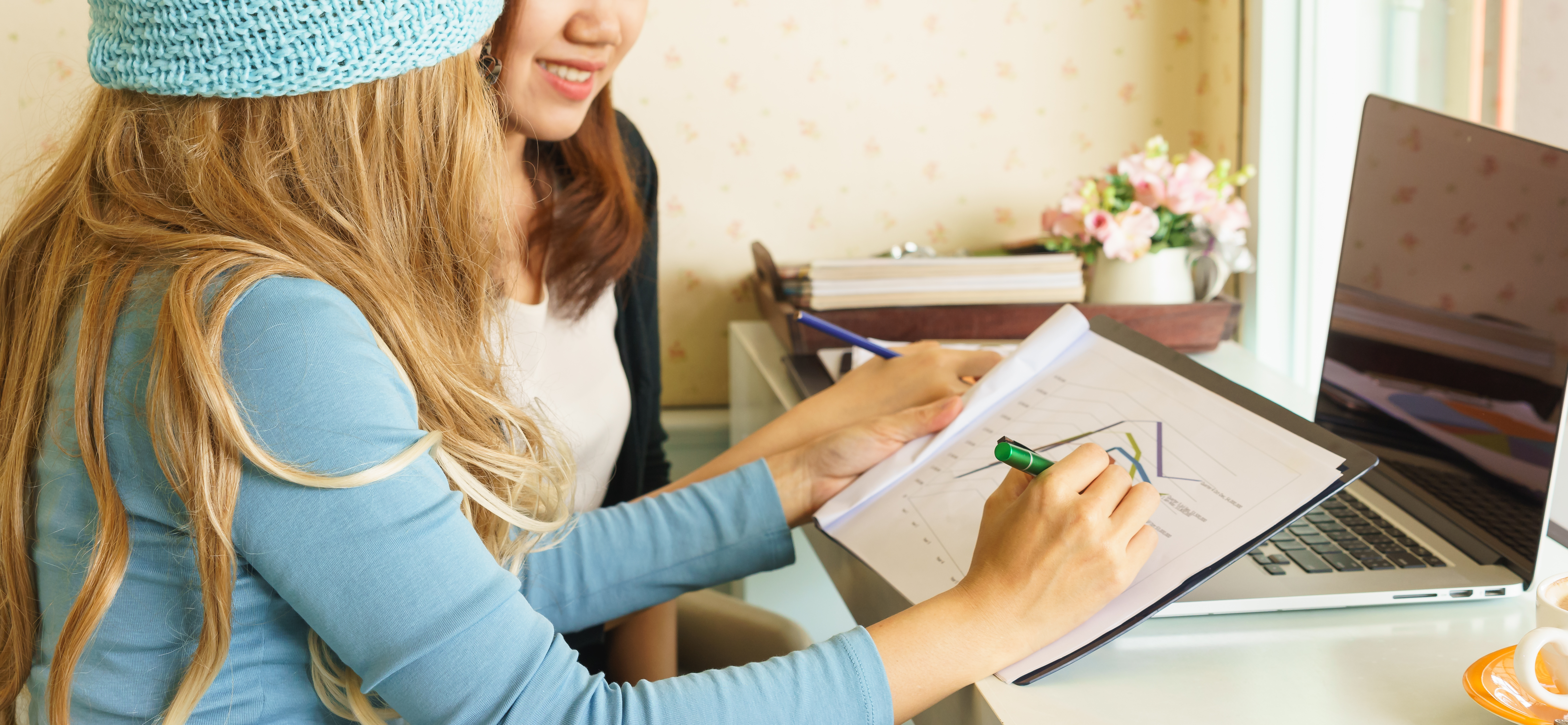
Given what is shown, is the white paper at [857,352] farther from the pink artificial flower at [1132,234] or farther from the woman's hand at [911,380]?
the pink artificial flower at [1132,234]

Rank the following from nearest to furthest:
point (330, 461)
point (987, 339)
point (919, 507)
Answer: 1. point (330, 461)
2. point (919, 507)
3. point (987, 339)

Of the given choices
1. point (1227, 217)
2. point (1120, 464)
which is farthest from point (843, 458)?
point (1227, 217)

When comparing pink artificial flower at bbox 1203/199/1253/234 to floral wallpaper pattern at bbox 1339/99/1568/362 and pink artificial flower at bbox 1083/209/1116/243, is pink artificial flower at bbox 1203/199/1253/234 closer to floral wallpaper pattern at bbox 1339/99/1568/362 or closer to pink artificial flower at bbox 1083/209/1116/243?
pink artificial flower at bbox 1083/209/1116/243

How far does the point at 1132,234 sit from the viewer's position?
4.33 feet

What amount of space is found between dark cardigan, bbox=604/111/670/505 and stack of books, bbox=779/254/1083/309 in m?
0.21

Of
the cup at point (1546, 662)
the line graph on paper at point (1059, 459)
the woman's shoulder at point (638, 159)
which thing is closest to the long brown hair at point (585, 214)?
the woman's shoulder at point (638, 159)

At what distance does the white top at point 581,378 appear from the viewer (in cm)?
108

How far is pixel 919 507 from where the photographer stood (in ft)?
2.50

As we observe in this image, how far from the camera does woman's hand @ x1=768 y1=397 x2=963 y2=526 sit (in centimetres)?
84

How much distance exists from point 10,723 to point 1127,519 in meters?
0.70

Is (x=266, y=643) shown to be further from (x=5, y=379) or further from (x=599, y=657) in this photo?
(x=599, y=657)

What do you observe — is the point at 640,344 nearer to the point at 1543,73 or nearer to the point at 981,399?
the point at 981,399

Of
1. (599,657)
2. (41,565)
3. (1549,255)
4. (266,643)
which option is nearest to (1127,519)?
(1549,255)

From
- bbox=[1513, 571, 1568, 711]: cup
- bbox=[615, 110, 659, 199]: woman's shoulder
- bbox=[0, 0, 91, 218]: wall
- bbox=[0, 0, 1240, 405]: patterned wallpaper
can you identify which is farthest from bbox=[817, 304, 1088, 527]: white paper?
bbox=[0, 0, 91, 218]: wall
